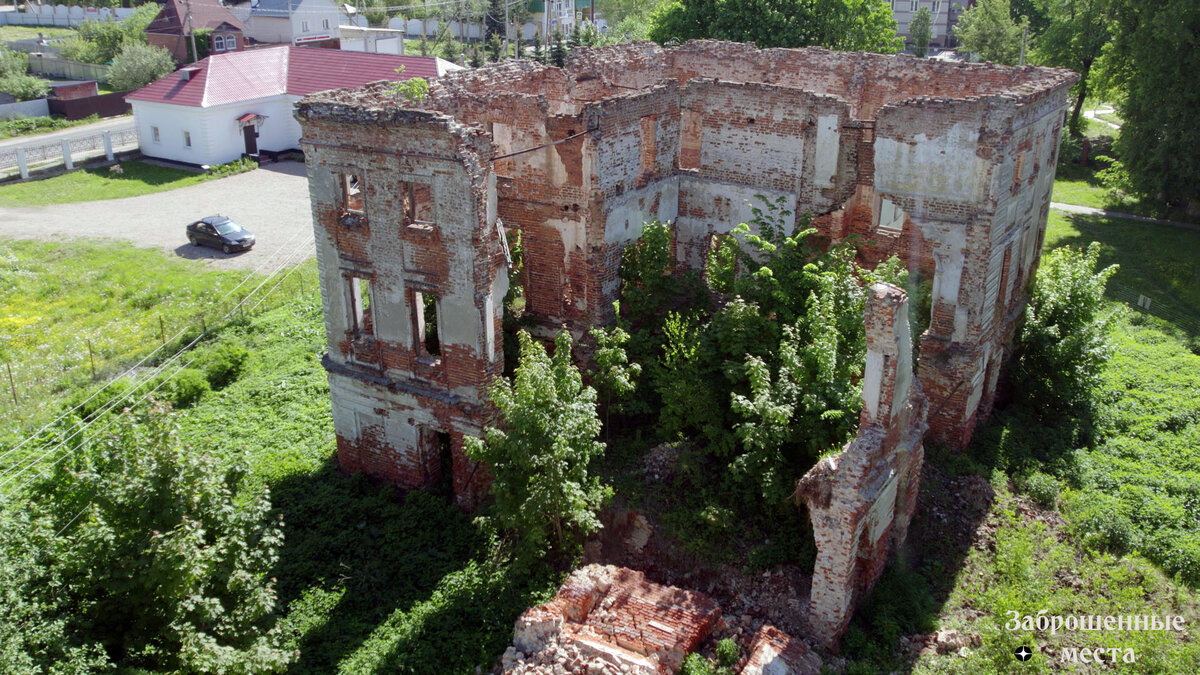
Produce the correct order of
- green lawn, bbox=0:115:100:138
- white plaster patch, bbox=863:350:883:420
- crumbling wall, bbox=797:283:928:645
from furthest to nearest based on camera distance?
green lawn, bbox=0:115:100:138, white plaster patch, bbox=863:350:883:420, crumbling wall, bbox=797:283:928:645

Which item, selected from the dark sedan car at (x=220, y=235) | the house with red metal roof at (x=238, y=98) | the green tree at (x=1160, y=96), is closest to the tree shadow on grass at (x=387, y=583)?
the dark sedan car at (x=220, y=235)

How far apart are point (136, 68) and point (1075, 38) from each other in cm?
4872

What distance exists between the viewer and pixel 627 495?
53.6ft

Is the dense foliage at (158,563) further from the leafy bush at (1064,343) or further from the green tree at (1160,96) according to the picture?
the green tree at (1160,96)

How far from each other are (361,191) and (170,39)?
52.4 m

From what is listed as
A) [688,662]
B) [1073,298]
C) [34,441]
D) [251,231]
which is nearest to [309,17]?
[251,231]

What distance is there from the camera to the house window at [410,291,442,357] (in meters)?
16.9

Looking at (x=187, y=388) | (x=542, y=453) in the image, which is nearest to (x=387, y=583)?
(x=542, y=453)

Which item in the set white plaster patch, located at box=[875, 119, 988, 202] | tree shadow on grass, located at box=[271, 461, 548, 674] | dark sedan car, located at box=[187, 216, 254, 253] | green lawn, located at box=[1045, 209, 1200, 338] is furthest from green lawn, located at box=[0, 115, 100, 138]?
green lawn, located at box=[1045, 209, 1200, 338]

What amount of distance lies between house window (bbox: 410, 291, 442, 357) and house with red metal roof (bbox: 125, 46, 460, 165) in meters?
24.0

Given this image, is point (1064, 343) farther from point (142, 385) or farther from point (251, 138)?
point (251, 138)

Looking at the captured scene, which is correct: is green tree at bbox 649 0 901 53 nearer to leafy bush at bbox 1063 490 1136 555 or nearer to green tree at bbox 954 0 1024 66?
green tree at bbox 954 0 1024 66

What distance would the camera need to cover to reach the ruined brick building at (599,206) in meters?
16.1

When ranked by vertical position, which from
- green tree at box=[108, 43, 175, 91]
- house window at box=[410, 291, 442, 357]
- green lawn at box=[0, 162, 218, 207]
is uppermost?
green tree at box=[108, 43, 175, 91]
